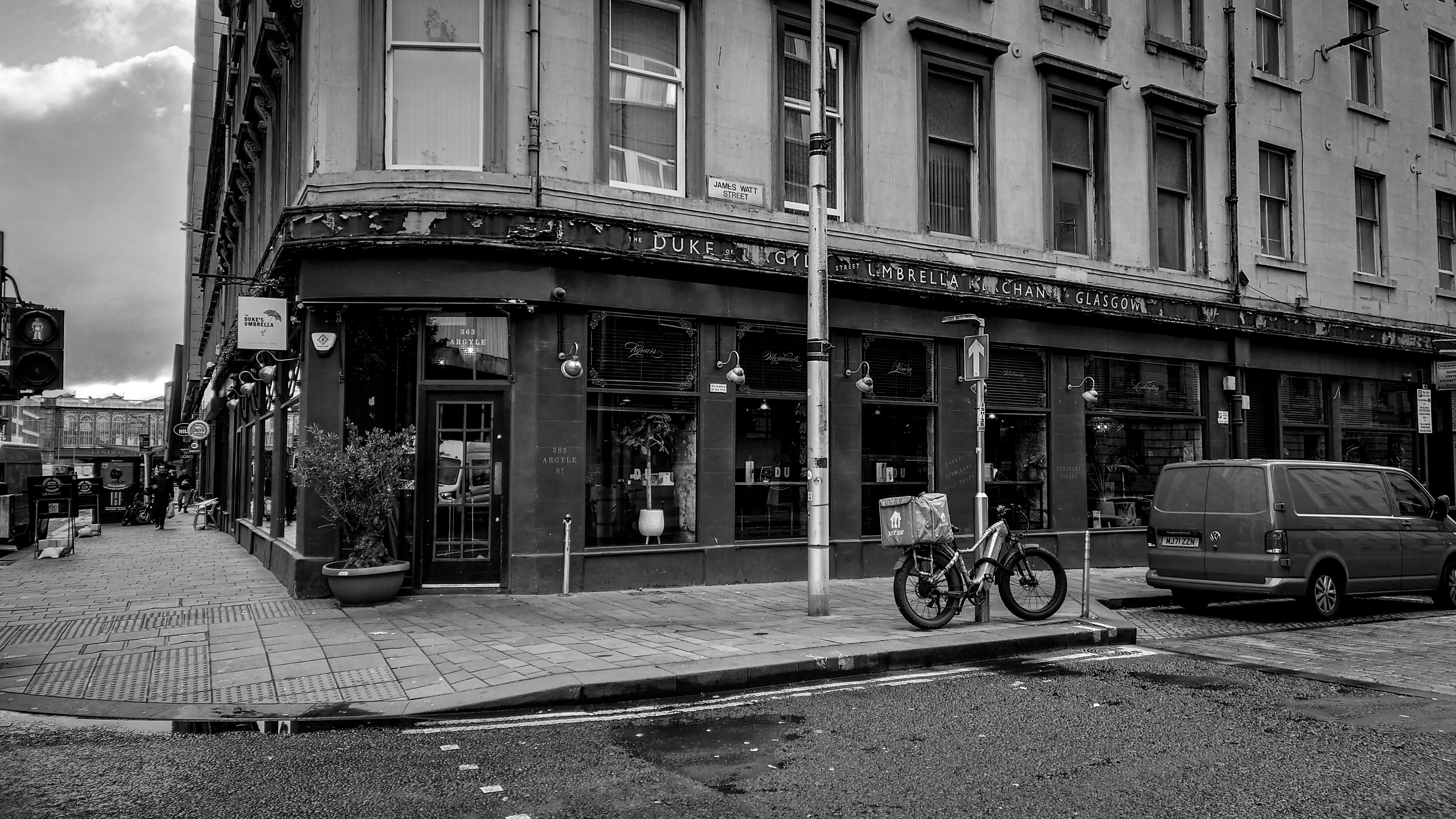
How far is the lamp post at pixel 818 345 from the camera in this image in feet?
33.6

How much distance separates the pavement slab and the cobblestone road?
2.51ft

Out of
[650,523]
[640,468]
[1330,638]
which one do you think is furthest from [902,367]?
[1330,638]

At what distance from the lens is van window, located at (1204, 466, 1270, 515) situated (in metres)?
11.3

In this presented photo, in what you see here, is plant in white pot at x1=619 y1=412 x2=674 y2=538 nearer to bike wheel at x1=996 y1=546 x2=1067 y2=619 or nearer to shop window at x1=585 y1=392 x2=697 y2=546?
shop window at x1=585 y1=392 x2=697 y2=546

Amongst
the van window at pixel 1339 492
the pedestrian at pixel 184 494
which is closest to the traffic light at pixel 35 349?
the van window at pixel 1339 492

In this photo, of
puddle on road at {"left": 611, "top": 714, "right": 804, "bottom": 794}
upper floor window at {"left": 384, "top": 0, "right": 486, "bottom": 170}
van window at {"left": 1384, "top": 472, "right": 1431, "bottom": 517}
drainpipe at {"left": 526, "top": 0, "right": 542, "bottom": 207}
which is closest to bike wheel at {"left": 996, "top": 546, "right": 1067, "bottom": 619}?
puddle on road at {"left": 611, "top": 714, "right": 804, "bottom": 794}

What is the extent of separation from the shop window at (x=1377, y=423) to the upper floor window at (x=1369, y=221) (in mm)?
2503

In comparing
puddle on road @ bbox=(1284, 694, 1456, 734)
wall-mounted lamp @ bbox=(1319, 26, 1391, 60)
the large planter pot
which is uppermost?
wall-mounted lamp @ bbox=(1319, 26, 1391, 60)

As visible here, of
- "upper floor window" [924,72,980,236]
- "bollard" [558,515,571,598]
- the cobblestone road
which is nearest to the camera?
the cobblestone road

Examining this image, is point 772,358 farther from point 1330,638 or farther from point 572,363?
point 1330,638

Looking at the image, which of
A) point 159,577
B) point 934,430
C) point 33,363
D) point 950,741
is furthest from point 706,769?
point 159,577

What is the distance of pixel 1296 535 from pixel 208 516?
27.3 meters

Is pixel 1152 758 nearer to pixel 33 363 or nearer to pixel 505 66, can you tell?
pixel 33 363

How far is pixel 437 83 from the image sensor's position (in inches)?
472
